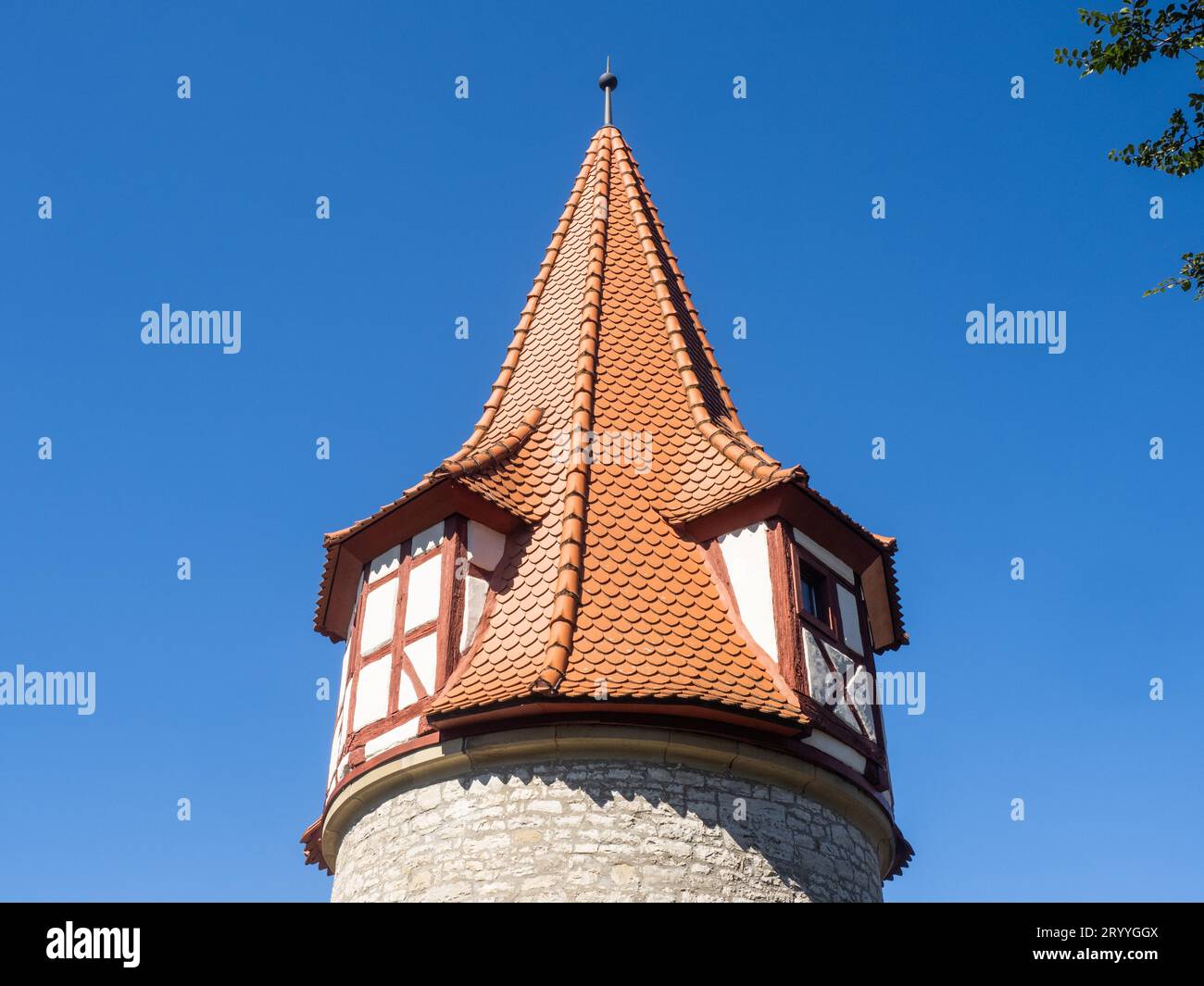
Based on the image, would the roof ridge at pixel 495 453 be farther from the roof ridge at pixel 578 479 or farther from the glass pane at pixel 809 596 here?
the glass pane at pixel 809 596

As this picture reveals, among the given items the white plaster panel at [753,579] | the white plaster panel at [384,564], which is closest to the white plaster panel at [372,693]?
the white plaster panel at [384,564]

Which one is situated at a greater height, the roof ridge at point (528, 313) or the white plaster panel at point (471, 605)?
the roof ridge at point (528, 313)

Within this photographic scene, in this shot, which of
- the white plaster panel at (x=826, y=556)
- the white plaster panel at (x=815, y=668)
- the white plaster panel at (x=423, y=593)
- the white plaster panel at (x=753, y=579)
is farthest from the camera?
the white plaster panel at (x=826, y=556)

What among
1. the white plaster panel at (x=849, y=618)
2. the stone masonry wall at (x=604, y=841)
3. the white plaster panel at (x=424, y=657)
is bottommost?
the stone masonry wall at (x=604, y=841)

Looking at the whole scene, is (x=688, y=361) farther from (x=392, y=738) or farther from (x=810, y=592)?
(x=392, y=738)

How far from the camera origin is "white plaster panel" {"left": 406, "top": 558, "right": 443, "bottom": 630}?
34.5ft

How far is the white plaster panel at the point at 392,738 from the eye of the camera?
391 inches

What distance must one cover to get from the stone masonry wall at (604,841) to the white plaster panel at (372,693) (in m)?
0.84

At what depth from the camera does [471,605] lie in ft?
34.2

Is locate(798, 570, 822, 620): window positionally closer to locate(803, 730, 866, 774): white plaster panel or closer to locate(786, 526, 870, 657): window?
locate(786, 526, 870, 657): window

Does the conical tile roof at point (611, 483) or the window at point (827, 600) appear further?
the window at point (827, 600)
